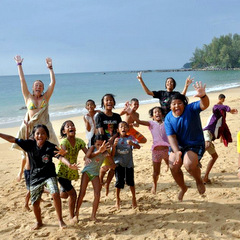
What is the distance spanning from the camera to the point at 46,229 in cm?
373

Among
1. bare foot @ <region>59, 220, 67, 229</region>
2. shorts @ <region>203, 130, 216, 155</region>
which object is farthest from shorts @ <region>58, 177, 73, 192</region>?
shorts @ <region>203, 130, 216, 155</region>

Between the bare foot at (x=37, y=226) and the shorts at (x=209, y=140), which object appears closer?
the bare foot at (x=37, y=226)

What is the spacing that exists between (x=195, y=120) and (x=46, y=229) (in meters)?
2.68

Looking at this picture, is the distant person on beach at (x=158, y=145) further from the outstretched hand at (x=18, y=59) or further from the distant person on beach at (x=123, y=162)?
the outstretched hand at (x=18, y=59)

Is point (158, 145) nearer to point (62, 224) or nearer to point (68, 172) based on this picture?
point (68, 172)

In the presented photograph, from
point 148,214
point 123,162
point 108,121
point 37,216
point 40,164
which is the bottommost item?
point 148,214

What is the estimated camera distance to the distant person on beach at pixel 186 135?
3.75 metres

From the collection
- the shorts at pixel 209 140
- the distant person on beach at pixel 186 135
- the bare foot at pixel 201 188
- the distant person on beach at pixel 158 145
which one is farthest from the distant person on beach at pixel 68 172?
the shorts at pixel 209 140

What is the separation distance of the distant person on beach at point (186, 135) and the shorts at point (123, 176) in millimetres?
701

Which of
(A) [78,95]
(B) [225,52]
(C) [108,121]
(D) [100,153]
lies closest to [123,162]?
(D) [100,153]

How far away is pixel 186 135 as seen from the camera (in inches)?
151

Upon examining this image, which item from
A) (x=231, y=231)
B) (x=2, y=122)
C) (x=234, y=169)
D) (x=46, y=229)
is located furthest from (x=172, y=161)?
(x=2, y=122)

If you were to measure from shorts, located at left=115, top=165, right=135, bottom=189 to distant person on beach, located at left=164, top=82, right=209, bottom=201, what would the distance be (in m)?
0.70

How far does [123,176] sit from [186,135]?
1243 mm
